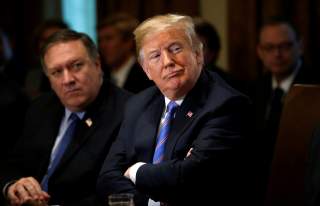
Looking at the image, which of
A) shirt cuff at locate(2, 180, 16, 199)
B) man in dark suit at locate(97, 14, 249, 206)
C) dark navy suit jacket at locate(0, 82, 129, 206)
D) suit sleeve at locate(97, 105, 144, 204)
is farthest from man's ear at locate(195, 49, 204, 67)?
shirt cuff at locate(2, 180, 16, 199)

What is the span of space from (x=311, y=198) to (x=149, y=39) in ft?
3.47

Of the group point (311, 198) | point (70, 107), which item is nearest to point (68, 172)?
point (70, 107)

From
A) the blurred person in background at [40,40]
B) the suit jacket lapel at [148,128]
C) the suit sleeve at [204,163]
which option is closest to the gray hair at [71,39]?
the suit jacket lapel at [148,128]

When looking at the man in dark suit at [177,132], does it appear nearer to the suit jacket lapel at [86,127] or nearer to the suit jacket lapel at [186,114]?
the suit jacket lapel at [186,114]

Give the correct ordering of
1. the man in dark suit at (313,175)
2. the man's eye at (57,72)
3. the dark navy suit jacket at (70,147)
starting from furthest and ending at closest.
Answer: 1. the man's eye at (57,72)
2. the dark navy suit jacket at (70,147)
3. the man in dark suit at (313,175)

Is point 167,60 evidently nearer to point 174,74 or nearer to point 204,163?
point 174,74

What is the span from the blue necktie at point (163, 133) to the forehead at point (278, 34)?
2060 millimetres

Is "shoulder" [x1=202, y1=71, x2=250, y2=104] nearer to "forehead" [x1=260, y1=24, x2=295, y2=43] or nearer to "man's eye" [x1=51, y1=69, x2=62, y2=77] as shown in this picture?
"man's eye" [x1=51, y1=69, x2=62, y2=77]

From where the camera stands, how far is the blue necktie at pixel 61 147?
351 centimetres

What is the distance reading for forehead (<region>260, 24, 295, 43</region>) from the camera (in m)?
4.84

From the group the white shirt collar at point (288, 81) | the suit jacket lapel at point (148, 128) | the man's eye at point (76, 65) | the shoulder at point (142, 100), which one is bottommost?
the white shirt collar at point (288, 81)

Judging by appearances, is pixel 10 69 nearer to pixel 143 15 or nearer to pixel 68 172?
pixel 143 15

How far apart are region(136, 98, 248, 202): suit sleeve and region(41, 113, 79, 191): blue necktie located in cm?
84

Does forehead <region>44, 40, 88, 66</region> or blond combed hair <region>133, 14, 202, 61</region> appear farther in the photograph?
forehead <region>44, 40, 88, 66</region>
